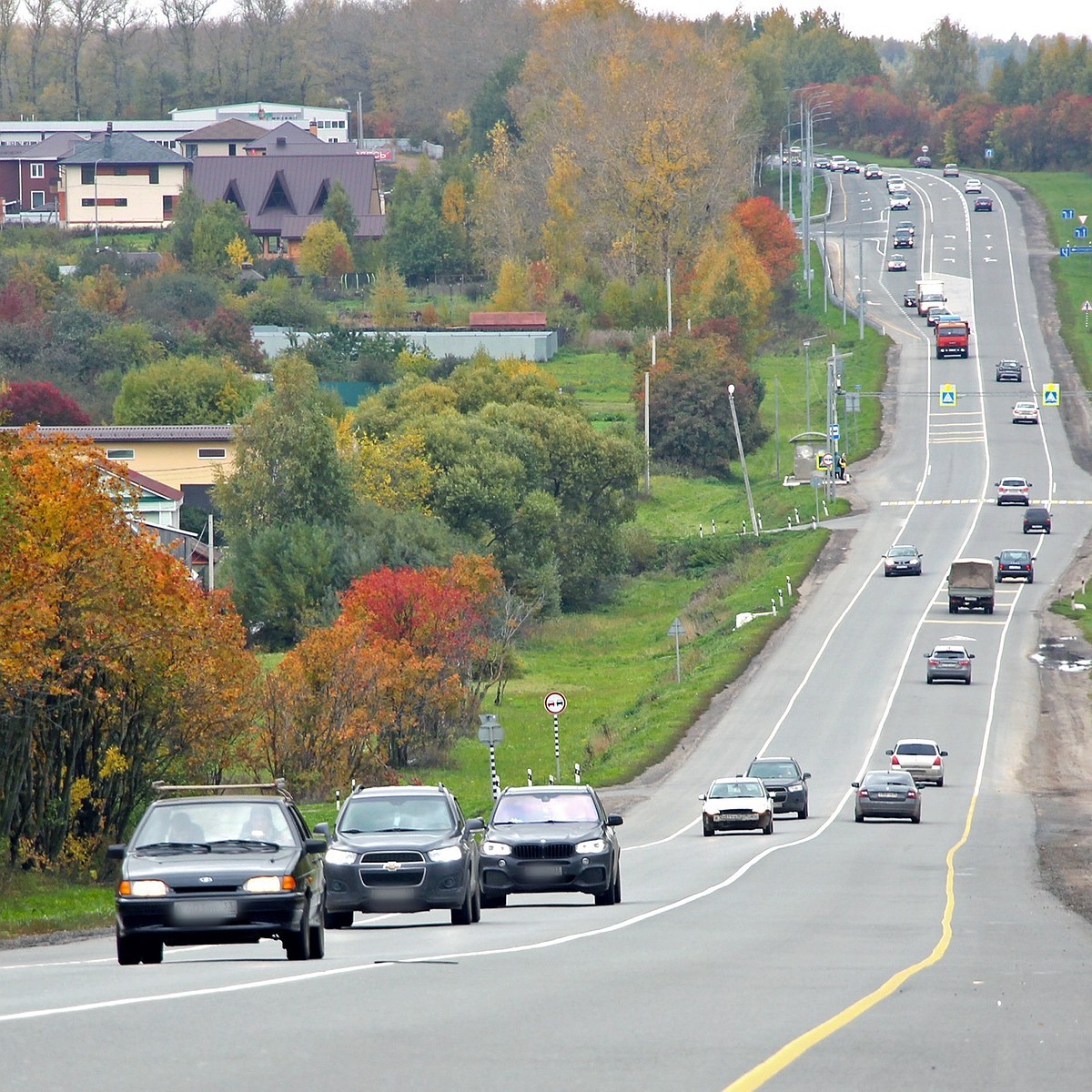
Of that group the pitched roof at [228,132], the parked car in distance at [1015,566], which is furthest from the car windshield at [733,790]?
the pitched roof at [228,132]

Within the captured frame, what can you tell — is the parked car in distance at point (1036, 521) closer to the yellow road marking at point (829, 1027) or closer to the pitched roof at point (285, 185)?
the yellow road marking at point (829, 1027)

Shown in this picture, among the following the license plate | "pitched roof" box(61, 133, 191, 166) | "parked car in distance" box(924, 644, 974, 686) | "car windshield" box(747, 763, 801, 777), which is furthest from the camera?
"pitched roof" box(61, 133, 191, 166)

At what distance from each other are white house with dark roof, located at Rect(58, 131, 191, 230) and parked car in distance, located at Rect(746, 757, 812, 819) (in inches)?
4963

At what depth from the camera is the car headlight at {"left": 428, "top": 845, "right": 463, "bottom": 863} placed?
19.8 meters

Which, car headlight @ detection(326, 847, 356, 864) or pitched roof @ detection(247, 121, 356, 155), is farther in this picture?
pitched roof @ detection(247, 121, 356, 155)

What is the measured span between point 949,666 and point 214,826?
1846 inches

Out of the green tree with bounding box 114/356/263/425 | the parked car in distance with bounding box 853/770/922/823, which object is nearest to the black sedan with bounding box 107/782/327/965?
the parked car in distance with bounding box 853/770/922/823

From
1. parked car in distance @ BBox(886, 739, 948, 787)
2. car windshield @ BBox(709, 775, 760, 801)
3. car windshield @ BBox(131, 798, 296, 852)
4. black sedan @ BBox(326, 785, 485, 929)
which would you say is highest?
car windshield @ BBox(131, 798, 296, 852)

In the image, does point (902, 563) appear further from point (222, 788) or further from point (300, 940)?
point (300, 940)

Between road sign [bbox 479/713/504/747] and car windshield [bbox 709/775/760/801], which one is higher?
road sign [bbox 479/713/504/747]

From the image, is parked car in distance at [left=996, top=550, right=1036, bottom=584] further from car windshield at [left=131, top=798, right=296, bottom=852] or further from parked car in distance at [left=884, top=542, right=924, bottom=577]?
car windshield at [left=131, top=798, right=296, bottom=852]

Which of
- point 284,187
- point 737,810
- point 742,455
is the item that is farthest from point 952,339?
point 737,810

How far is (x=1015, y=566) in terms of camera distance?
76.2 m

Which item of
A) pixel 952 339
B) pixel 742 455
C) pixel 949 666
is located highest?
pixel 952 339
